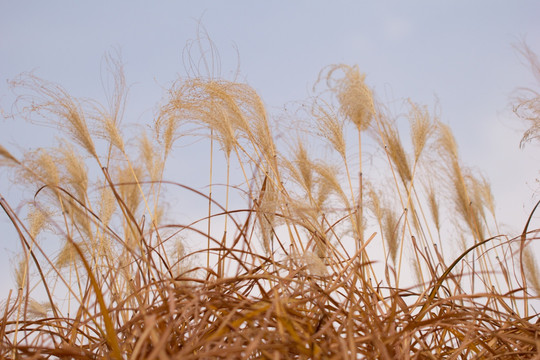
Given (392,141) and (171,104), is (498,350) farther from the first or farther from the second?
(171,104)

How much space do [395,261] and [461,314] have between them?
0.80m

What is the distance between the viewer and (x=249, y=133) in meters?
1.35

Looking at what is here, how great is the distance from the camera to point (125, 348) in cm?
99

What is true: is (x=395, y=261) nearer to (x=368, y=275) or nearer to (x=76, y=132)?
(x=368, y=275)

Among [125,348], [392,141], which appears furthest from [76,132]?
[392,141]

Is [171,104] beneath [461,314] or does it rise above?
→ above

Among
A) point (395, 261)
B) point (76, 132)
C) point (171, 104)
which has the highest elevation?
point (171, 104)

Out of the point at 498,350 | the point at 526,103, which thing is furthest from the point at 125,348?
the point at 526,103

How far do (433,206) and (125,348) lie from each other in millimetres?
1443

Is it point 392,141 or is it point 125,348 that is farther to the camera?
point 392,141

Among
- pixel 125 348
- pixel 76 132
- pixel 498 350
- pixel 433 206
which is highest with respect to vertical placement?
pixel 76 132

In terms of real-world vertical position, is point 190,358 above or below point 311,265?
below

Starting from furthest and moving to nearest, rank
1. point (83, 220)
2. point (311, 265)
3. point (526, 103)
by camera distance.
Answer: point (83, 220)
point (526, 103)
point (311, 265)

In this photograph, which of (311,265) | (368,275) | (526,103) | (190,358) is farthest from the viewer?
(526,103)
